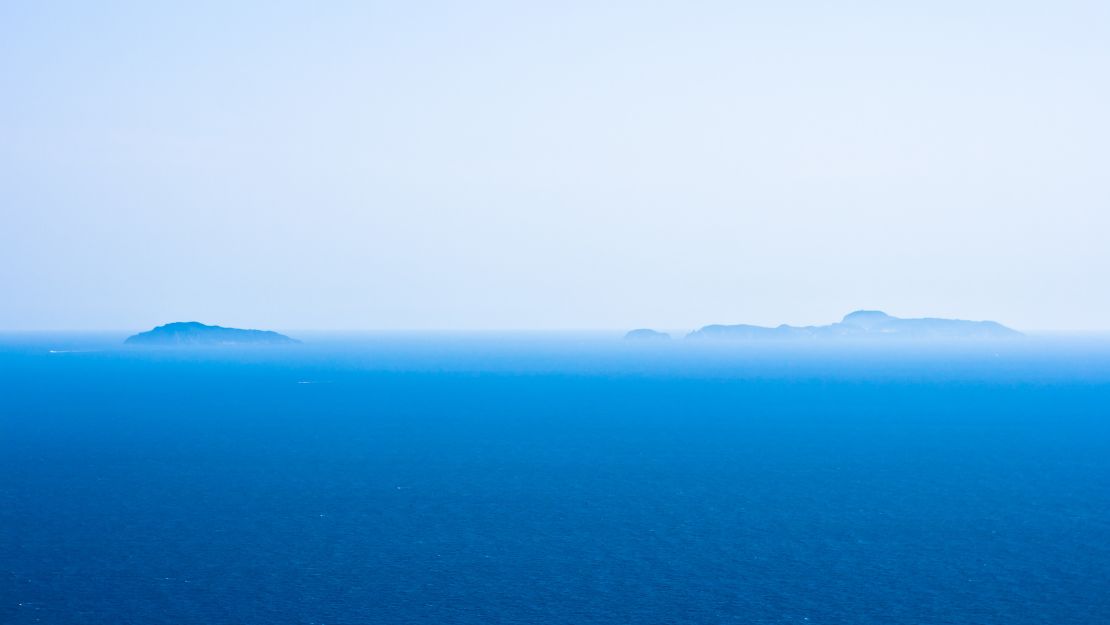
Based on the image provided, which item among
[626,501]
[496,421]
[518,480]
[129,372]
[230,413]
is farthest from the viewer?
[129,372]

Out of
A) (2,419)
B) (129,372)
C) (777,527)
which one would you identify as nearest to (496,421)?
(777,527)

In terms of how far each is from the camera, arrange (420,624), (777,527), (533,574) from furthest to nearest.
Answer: (777,527) → (533,574) → (420,624)

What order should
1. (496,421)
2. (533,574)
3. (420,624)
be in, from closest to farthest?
(420,624)
(533,574)
(496,421)

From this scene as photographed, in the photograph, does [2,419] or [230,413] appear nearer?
[2,419]

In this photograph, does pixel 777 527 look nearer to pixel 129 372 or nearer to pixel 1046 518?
pixel 1046 518

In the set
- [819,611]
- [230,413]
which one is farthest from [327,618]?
[230,413]

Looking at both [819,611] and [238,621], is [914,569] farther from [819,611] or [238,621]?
[238,621]
